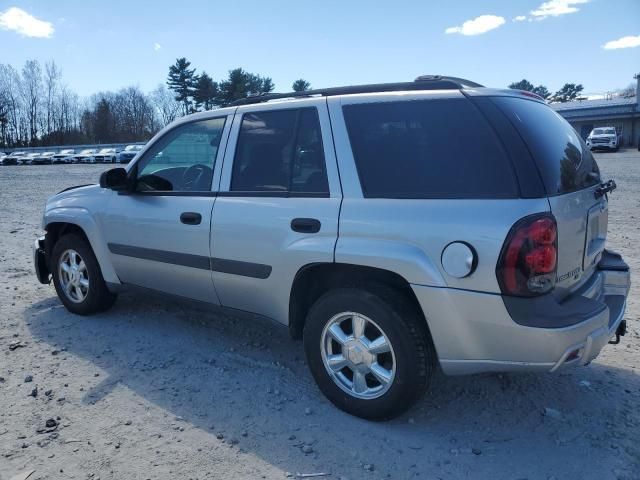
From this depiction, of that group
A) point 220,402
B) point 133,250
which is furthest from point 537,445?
point 133,250

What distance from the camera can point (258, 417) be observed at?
3.16 metres

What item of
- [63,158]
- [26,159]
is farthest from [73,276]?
[26,159]

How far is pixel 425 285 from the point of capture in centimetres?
271

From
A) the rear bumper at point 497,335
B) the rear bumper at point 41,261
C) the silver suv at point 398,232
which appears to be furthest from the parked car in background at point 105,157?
the rear bumper at point 497,335

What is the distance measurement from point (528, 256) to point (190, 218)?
2306 mm

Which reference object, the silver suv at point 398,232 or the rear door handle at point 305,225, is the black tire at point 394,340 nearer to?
the silver suv at point 398,232

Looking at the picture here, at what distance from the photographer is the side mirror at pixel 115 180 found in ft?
13.8

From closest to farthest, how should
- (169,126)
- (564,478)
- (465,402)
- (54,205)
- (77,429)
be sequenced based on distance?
(564,478)
(77,429)
(465,402)
(169,126)
(54,205)

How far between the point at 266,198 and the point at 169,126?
128cm

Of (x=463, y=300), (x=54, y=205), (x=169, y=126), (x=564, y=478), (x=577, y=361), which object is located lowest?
(x=564, y=478)

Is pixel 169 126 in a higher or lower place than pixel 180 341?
higher

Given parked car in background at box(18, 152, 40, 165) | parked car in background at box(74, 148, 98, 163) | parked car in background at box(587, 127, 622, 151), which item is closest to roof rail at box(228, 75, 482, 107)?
parked car in background at box(587, 127, 622, 151)

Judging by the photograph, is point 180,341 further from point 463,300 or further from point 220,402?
point 463,300

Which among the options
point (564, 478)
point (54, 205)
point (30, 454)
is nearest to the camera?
point (564, 478)
